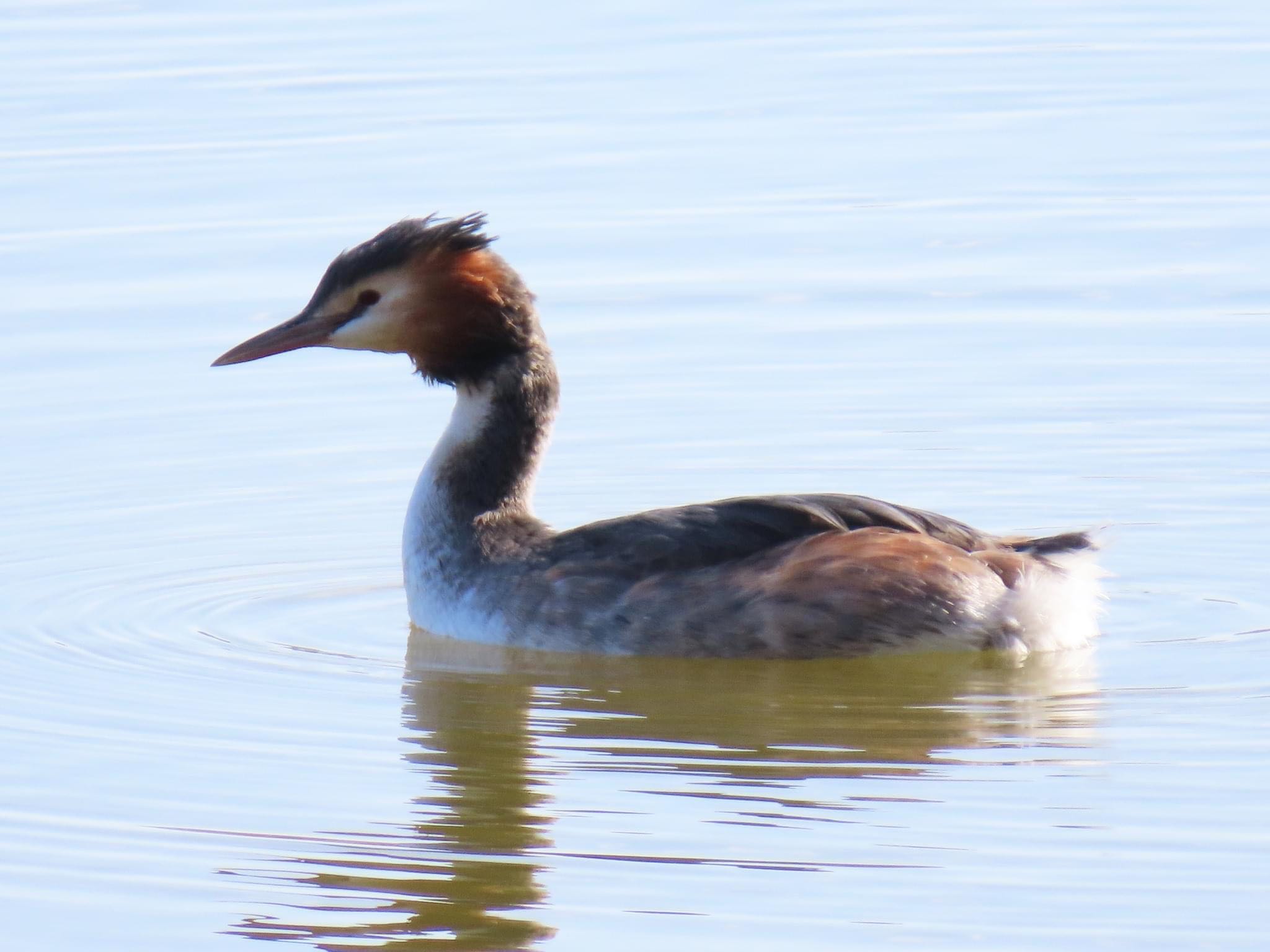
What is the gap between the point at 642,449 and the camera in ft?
37.5

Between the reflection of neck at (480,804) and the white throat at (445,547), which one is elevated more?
the white throat at (445,547)

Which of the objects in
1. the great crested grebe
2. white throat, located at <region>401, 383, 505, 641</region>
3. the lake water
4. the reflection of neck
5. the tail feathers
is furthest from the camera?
white throat, located at <region>401, 383, 505, 641</region>

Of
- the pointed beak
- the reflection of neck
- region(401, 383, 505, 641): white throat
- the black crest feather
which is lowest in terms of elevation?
the reflection of neck

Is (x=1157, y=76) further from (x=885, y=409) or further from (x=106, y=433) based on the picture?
(x=106, y=433)

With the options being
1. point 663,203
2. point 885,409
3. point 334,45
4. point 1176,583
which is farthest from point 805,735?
point 334,45

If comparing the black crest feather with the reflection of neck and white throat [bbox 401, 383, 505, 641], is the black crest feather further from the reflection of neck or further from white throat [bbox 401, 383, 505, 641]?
the reflection of neck

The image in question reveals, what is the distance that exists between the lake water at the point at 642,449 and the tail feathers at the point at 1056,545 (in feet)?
0.39

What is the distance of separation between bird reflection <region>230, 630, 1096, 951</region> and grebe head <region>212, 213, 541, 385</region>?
1.07 metres

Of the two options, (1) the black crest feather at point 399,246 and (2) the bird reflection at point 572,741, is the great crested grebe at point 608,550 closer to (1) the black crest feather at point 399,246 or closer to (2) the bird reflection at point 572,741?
(1) the black crest feather at point 399,246

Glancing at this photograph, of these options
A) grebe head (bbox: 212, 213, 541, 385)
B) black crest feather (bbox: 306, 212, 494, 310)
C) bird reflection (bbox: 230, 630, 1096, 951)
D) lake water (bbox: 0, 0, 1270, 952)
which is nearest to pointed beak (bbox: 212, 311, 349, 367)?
Result: grebe head (bbox: 212, 213, 541, 385)

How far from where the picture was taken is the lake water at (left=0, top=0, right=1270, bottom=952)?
6.82m

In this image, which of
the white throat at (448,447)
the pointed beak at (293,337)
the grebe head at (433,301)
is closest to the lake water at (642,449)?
the white throat at (448,447)

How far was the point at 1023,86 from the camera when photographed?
17438 mm

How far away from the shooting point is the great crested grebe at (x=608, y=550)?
8742 millimetres
